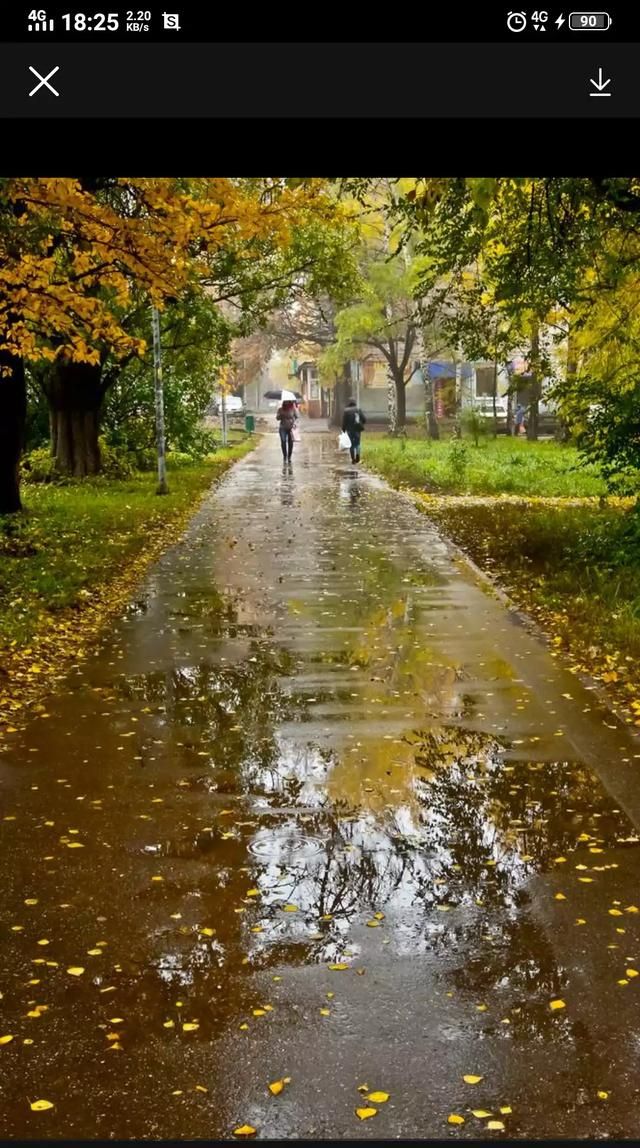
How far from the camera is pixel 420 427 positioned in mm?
53219

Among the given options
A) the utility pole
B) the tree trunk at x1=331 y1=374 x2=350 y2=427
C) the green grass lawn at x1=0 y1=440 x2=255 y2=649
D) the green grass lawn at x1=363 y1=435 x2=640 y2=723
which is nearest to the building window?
the tree trunk at x1=331 y1=374 x2=350 y2=427

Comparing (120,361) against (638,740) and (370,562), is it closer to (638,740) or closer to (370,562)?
(370,562)

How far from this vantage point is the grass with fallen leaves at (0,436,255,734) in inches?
376

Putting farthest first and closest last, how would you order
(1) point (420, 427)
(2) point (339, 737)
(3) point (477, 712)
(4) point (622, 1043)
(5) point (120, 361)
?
(1) point (420, 427)
(5) point (120, 361)
(3) point (477, 712)
(2) point (339, 737)
(4) point (622, 1043)

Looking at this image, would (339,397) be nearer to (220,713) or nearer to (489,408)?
(489,408)

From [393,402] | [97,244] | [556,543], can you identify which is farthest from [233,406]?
[97,244]

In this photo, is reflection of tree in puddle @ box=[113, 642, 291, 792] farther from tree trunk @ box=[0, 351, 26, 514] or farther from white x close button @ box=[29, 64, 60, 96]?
tree trunk @ box=[0, 351, 26, 514]

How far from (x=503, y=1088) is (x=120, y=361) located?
25.2m

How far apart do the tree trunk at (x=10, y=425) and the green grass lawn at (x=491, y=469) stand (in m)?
9.20

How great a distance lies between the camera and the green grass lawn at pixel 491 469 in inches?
1022

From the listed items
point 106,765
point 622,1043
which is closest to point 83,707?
point 106,765

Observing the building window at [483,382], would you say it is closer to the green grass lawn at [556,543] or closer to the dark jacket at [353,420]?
the dark jacket at [353,420]
